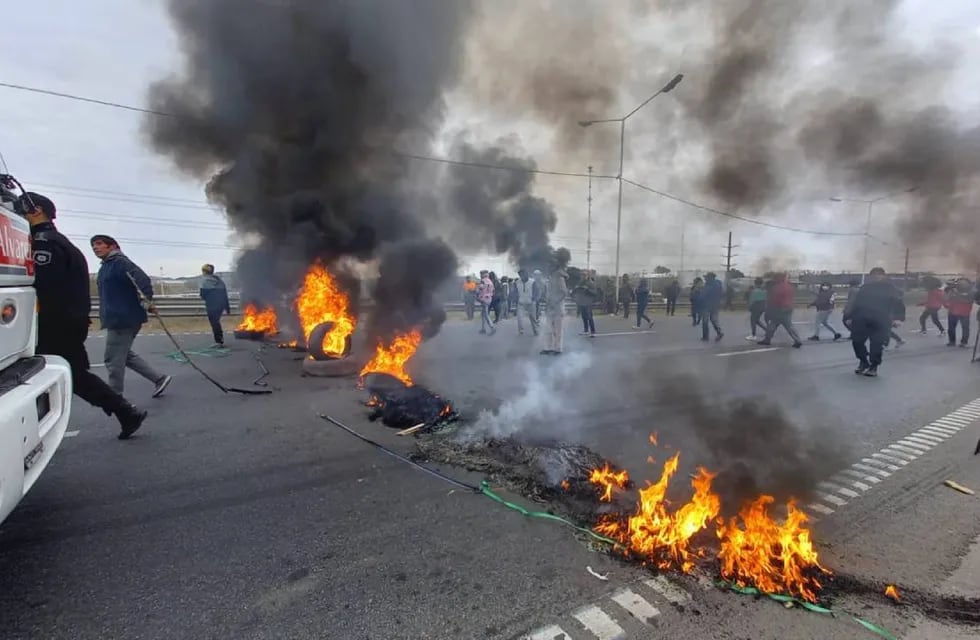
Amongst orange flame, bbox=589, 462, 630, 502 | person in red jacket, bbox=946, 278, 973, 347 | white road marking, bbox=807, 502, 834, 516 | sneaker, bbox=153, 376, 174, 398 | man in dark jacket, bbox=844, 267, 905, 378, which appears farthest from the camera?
Result: person in red jacket, bbox=946, 278, 973, 347

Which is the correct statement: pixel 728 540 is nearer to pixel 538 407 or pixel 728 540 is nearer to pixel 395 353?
pixel 538 407

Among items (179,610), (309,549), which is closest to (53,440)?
(179,610)

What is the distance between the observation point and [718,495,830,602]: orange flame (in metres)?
2.20

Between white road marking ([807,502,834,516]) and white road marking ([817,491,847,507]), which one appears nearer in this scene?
white road marking ([807,502,834,516])

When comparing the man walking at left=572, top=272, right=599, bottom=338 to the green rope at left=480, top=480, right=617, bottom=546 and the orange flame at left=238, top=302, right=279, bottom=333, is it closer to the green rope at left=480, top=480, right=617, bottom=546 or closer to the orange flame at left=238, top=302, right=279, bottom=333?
the orange flame at left=238, top=302, right=279, bottom=333

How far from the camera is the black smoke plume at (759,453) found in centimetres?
300

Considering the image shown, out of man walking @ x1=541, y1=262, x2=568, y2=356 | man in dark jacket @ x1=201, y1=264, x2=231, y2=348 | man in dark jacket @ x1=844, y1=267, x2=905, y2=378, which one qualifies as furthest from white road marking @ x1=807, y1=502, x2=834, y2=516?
man in dark jacket @ x1=201, y1=264, x2=231, y2=348

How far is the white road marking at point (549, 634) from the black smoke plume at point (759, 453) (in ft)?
4.52

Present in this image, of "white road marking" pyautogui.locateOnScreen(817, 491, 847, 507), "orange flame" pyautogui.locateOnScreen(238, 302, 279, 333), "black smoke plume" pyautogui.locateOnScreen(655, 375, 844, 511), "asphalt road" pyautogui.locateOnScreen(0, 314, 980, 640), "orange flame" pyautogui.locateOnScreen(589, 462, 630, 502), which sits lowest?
"asphalt road" pyautogui.locateOnScreen(0, 314, 980, 640)

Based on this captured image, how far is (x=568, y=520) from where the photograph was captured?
109 inches

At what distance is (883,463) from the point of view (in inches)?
151

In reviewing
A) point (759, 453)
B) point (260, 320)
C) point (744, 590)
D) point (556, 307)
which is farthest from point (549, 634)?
point (260, 320)

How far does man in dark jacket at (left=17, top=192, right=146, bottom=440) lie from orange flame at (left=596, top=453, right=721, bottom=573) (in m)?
3.81

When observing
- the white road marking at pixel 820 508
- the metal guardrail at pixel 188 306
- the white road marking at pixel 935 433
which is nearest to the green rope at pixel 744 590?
the white road marking at pixel 820 508
